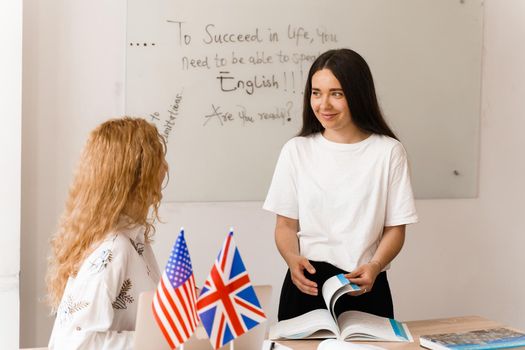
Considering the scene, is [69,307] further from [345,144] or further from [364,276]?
[345,144]

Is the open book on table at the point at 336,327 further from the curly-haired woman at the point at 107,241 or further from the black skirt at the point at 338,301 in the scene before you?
the curly-haired woman at the point at 107,241

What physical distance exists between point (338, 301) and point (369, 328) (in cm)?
28

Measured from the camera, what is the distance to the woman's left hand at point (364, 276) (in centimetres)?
197

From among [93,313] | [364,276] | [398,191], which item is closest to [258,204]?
[398,191]

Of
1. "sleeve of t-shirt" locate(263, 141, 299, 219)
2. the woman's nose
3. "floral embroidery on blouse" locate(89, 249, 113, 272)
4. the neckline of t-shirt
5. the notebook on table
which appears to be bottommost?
the notebook on table

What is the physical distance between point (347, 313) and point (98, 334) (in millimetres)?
770

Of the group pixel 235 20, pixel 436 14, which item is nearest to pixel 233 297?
pixel 235 20

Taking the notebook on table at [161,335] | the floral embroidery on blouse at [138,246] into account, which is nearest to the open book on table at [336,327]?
the notebook on table at [161,335]

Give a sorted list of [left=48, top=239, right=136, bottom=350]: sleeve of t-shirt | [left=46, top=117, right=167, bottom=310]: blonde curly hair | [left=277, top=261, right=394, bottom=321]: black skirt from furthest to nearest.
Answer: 1. [left=277, top=261, right=394, bottom=321]: black skirt
2. [left=46, top=117, right=167, bottom=310]: blonde curly hair
3. [left=48, top=239, right=136, bottom=350]: sleeve of t-shirt

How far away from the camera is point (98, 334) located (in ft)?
4.99

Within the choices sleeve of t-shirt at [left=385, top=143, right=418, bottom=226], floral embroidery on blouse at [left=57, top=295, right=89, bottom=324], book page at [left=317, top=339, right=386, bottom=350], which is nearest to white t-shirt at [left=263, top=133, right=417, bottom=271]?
sleeve of t-shirt at [left=385, top=143, right=418, bottom=226]

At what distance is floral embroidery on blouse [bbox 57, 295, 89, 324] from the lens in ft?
4.94

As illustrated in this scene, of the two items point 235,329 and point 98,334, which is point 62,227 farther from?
point 235,329

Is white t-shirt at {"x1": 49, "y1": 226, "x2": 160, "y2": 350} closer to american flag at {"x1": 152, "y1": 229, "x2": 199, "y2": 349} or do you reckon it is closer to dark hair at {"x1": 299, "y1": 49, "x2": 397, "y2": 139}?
american flag at {"x1": 152, "y1": 229, "x2": 199, "y2": 349}
